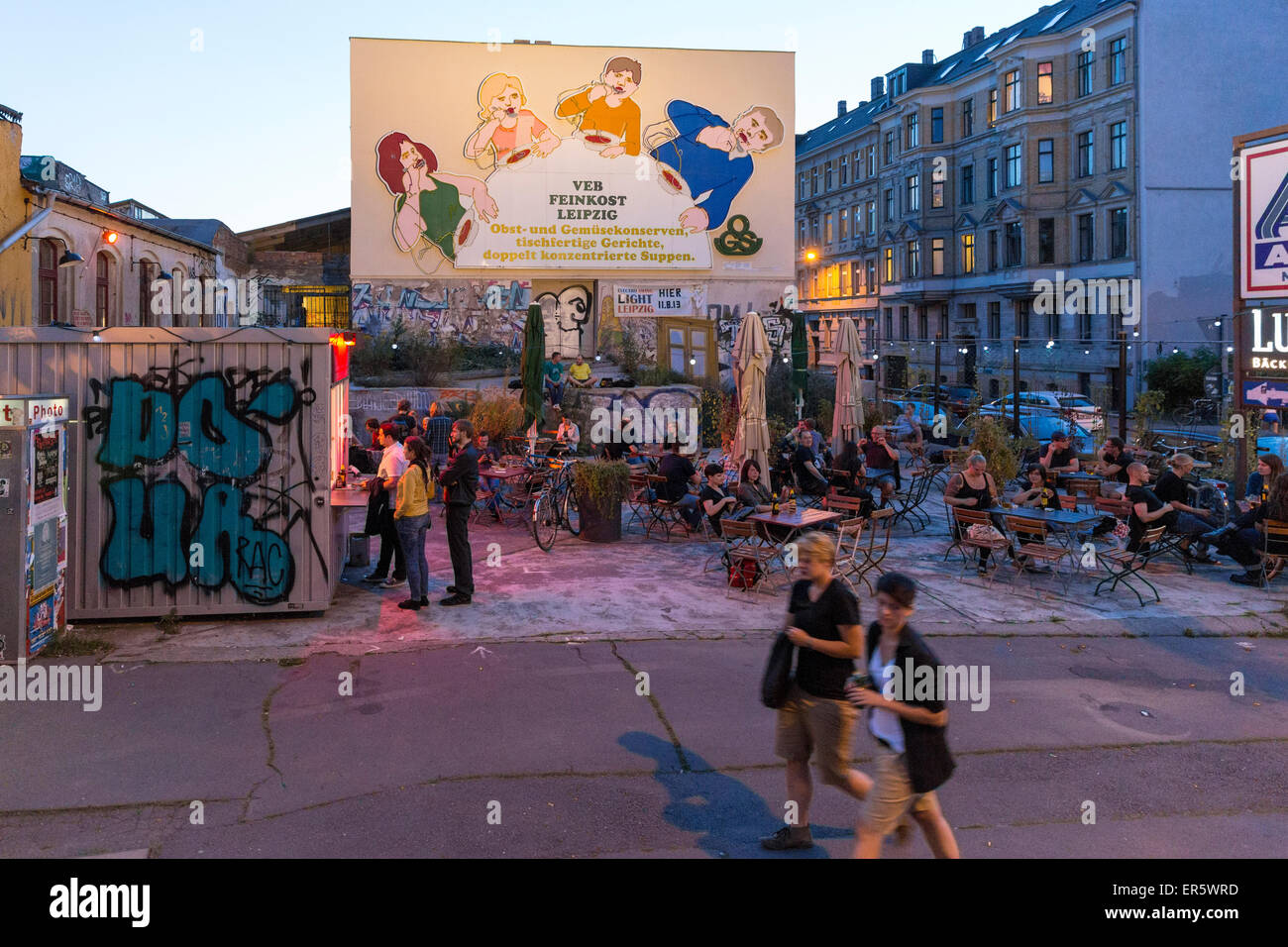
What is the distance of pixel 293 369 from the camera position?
9547 mm

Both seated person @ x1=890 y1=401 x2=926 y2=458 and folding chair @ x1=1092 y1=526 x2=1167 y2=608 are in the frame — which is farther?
seated person @ x1=890 y1=401 x2=926 y2=458

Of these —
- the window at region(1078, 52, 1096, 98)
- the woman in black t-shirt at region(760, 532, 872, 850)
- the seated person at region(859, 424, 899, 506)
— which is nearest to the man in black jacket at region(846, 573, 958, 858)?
the woman in black t-shirt at region(760, 532, 872, 850)

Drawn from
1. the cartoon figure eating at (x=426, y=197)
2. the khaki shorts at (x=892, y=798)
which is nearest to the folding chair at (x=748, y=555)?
the khaki shorts at (x=892, y=798)

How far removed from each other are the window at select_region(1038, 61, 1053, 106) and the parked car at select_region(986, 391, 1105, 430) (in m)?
18.4

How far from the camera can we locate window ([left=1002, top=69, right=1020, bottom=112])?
4486 centimetres

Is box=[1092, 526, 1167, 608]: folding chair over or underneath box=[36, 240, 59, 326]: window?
underneath

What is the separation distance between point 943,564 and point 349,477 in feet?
23.8

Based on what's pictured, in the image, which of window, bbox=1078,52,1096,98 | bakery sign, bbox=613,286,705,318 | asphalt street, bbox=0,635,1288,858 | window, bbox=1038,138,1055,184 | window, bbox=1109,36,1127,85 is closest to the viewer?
asphalt street, bbox=0,635,1288,858

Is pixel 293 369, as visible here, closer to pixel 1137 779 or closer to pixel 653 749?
pixel 653 749

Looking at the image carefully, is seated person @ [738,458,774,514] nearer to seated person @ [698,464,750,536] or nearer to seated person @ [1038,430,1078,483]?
seated person @ [698,464,750,536]


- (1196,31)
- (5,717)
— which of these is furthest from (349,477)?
(1196,31)

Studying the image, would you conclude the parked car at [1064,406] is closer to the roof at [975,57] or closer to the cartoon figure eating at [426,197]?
the cartoon figure eating at [426,197]

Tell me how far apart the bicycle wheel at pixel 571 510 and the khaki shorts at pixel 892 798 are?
954cm

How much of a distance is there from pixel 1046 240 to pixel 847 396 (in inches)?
1246
